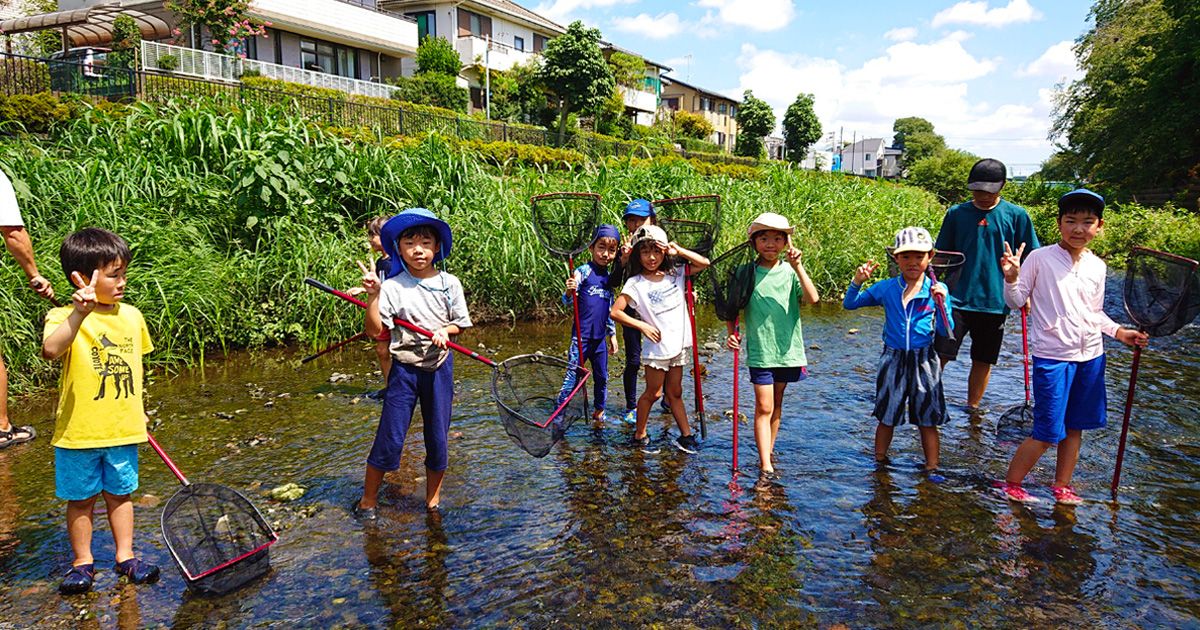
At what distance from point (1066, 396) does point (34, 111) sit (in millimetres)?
15162

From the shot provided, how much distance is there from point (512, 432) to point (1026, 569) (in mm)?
3036

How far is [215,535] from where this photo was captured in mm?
3850

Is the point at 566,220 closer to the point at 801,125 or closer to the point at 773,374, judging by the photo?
the point at 773,374

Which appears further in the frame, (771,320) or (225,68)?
(225,68)

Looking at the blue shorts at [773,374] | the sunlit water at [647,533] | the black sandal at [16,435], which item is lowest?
the sunlit water at [647,533]

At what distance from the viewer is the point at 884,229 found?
52.3 feet

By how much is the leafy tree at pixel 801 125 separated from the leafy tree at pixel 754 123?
21.6 ft

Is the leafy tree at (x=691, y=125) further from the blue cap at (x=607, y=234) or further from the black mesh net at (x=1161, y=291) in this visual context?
the black mesh net at (x=1161, y=291)

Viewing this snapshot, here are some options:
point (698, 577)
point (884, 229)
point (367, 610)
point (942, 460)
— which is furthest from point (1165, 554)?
point (884, 229)

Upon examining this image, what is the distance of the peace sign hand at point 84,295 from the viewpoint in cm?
323

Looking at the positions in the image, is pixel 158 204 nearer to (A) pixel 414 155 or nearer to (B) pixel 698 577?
(A) pixel 414 155

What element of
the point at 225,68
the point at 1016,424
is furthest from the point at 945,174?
the point at 1016,424

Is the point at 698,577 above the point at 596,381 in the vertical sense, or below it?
below

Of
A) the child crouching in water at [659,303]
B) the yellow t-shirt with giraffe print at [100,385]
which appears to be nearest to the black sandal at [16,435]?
the yellow t-shirt with giraffe print at [100,385]
